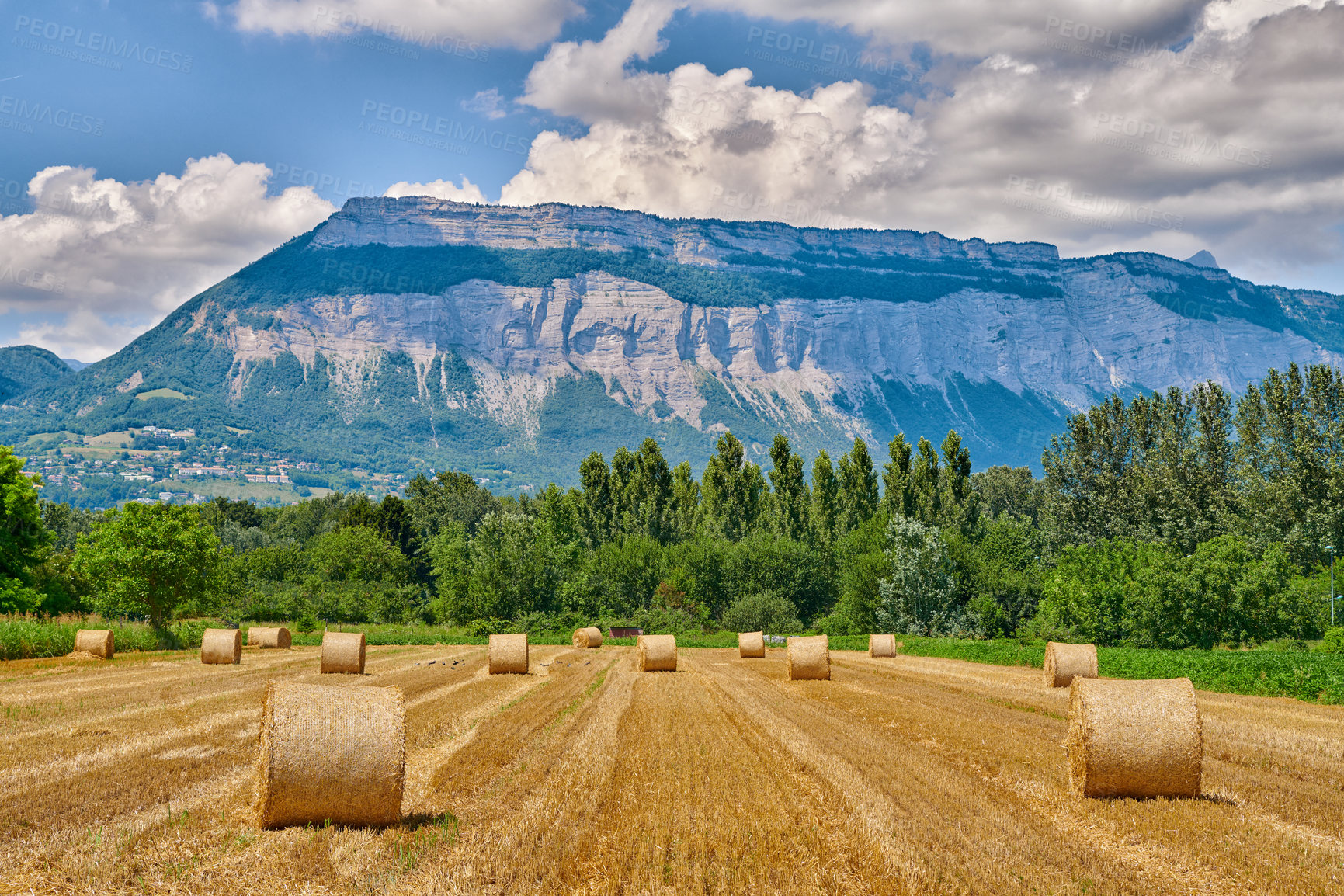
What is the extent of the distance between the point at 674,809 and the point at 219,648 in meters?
27.0

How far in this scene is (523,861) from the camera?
920cm

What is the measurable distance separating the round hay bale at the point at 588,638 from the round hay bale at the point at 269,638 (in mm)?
14971

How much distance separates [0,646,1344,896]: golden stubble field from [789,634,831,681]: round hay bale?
33.5 feet

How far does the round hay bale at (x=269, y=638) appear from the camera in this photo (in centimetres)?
4375

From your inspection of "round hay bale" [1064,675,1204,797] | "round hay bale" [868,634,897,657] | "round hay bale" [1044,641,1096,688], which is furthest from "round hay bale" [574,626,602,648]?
"round hay bale" [1064,675,1204,797]

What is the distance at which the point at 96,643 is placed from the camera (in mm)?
32312

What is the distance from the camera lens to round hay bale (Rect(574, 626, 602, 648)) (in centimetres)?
5097

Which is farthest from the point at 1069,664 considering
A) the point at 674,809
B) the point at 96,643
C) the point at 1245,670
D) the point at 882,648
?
the point at 96,643

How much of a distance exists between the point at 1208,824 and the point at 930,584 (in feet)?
170

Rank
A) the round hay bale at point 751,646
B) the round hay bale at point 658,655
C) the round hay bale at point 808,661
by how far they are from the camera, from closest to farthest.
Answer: the round hay bale at point 808,661 → the round hay bale at point 658,655 → the round hay bale at point 751,646

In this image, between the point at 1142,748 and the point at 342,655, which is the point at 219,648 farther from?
the point at 1142,748

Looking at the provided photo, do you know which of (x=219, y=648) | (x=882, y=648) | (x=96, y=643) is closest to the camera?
(x=96, y=643)

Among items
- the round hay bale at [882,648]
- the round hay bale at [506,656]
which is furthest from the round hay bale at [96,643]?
the round hay bale at [882,648]

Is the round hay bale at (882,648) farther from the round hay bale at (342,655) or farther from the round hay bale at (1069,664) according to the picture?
the round hay bale at (342,655)
